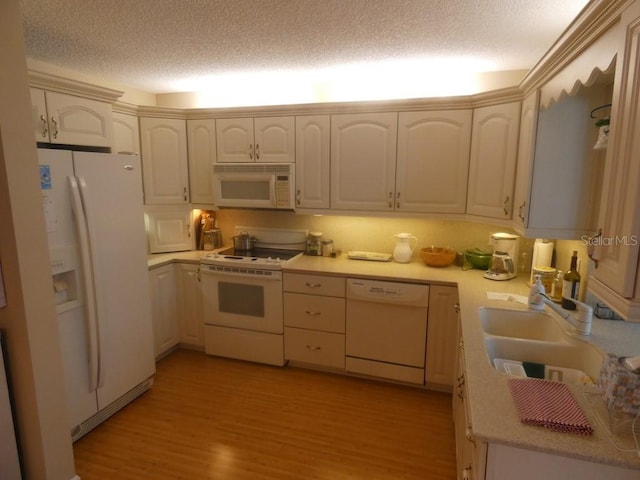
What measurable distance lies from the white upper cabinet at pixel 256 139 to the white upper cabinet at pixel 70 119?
3.14ft

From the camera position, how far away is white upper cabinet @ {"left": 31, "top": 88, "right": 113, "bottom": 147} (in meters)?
2.15

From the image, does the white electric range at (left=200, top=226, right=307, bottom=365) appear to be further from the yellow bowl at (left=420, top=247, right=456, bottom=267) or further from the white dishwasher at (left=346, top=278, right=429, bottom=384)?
the yellow bowl at (left=420, top=247, right=456, bottom=267)

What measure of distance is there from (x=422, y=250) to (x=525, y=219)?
1.08 metres

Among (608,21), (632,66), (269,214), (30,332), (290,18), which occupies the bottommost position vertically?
(30,332)

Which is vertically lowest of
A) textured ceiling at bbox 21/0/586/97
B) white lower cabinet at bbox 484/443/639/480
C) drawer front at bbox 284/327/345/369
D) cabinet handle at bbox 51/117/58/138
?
drawer front at bbox 284/327/345/369

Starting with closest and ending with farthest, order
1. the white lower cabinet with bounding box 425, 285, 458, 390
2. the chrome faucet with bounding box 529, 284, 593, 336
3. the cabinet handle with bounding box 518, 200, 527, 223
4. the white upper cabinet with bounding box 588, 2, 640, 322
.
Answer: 1. the white upper cabinet with bounding box 588, 2, 640, 322
2. the chrome faucet with bounding box 529, 284, 593, 336
3. the cabinet handle with bounding box 518, 200, 527, 223
4. the white lower cabinet with bounding box 425, 285, 458, 390

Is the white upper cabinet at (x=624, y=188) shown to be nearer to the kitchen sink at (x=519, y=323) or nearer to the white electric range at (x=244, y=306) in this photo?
the kitchen sink at (x=519, y=323)

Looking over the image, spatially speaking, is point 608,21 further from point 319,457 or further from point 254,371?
point 254,371

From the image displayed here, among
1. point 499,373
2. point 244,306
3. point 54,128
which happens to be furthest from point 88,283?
point 499,373

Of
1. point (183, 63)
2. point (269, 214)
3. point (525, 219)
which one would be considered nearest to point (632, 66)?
point (525, 219)

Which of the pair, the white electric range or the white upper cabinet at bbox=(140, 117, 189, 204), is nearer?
the white electric range

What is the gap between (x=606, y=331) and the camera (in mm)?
1694

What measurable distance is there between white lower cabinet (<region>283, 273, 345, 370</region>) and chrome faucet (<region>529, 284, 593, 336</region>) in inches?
50.5

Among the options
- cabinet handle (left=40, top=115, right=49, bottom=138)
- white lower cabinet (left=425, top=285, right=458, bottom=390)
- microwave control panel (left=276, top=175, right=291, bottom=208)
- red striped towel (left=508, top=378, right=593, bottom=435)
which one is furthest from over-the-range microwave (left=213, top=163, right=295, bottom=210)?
red striped towel (left=508, top=378, right=593, bottom=435)
